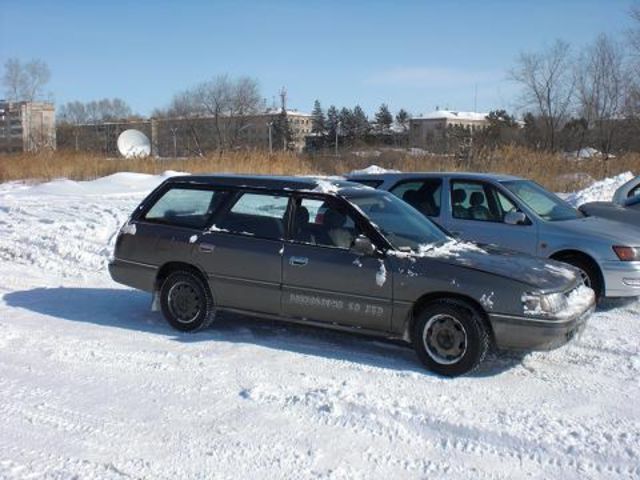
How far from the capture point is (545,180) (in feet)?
66.6

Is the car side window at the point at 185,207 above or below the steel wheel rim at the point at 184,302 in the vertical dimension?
above

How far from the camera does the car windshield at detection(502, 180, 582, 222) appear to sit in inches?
330

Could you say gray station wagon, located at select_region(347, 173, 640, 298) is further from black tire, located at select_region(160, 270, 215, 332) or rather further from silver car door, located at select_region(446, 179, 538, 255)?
black tire, located at select_region(160, 270, 215, 332)

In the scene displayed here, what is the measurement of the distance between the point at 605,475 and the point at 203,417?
8.18 feet

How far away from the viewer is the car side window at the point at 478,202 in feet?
27.6

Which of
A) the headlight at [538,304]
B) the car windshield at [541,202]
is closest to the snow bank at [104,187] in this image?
the car windshield at [541,202]

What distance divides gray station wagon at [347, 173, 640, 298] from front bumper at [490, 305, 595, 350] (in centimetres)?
192

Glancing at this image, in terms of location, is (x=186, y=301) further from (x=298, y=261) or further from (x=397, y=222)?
(x=397, y=222)

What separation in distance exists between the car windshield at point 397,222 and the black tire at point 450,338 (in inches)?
26.3

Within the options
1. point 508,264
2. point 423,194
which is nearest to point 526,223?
point 423,194

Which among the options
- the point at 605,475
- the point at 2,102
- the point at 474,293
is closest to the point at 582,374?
the point at 474,293

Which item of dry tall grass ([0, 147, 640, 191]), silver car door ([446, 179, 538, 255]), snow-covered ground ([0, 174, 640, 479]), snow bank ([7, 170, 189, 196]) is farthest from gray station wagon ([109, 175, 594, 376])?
dry tall grass ([0, 147, 640, 191])

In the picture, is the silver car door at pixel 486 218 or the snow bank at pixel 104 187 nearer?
the silver car door at pixel 486 218

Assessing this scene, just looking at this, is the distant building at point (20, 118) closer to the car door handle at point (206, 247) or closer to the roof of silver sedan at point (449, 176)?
the roof of silver sedan at point (449, 176)
